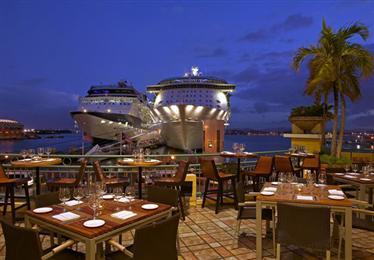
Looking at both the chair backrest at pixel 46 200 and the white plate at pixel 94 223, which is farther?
the chair backrest at pixel 46 200

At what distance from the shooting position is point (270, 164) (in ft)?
20.4

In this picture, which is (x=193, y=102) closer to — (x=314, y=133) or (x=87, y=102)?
(x=87, y=102)

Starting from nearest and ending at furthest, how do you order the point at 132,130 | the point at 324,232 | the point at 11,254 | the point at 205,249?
the point at 11,254 → the point at 324,232 → the point at 205,249 → the point at 132,130

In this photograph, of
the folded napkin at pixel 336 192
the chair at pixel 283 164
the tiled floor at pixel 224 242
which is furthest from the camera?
the chair at pixel 283 164

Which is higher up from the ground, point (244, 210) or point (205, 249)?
point (244, 210)

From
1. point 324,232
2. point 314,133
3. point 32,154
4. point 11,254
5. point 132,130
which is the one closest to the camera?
point 11,254

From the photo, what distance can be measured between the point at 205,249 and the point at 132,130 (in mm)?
26319

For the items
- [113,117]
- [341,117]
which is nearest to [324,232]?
[341,117]

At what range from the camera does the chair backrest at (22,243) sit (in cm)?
189

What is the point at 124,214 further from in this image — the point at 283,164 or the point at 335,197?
the point at 283,164

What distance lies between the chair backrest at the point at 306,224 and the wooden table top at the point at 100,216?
119 cm

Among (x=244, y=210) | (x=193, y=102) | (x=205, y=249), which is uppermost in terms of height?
(x=193, y=102)

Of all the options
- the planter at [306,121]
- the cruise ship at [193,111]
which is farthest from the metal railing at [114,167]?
the cruise ship at [193,111]

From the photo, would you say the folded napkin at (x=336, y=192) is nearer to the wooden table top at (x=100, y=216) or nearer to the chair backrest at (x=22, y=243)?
the wooden table top at (x=100, y=216)
